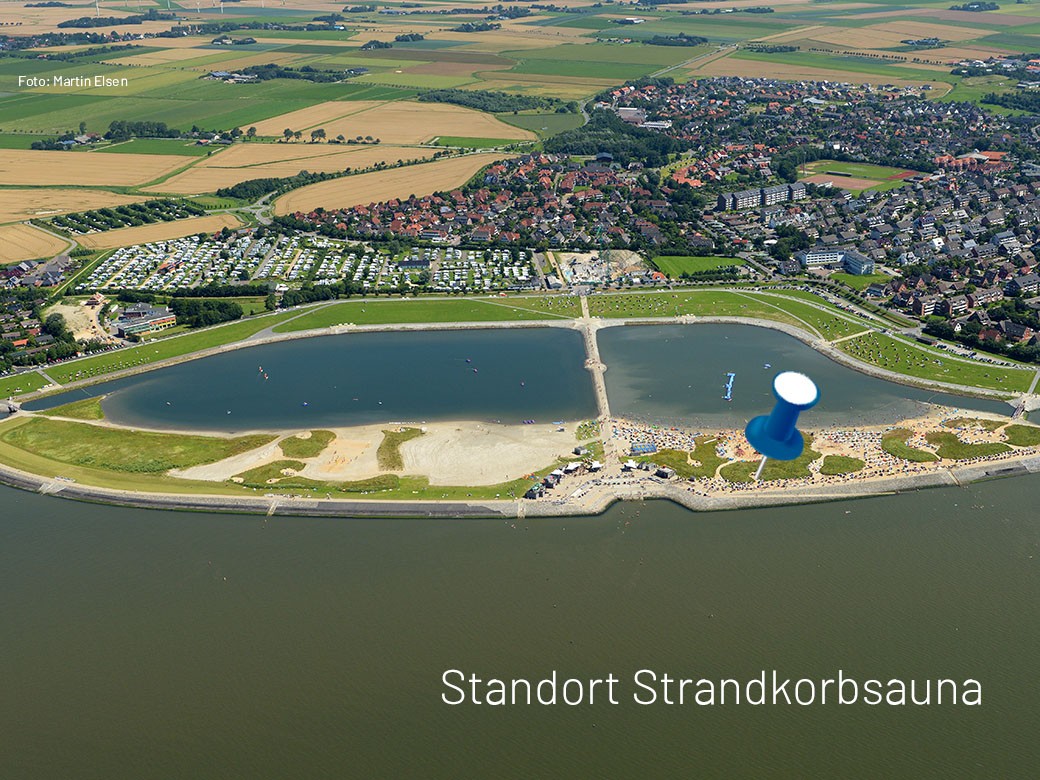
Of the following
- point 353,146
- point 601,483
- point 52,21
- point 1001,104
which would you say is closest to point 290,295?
point 601,483

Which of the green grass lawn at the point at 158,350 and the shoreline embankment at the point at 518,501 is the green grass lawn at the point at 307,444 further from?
the green grass lawn at the point at 158,350

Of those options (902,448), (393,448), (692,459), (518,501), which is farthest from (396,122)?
(902,448)

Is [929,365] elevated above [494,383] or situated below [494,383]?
below

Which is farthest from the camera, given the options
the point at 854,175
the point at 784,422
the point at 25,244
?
the point at 854,175

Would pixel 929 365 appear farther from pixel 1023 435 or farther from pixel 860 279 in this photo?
pixel 860 279

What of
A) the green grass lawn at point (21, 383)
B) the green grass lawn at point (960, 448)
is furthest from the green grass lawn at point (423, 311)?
Answer: the green grass lawn at point (960, 448)

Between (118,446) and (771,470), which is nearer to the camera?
(771,470)

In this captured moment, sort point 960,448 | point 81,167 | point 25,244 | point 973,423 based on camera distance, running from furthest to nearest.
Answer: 1. point 81,167
2. point 25,244
3. point 973,423
4. point 960,448
